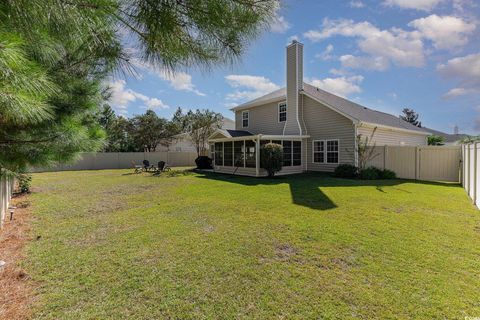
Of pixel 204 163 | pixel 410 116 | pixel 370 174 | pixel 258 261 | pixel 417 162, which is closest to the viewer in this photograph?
pixel 258 261

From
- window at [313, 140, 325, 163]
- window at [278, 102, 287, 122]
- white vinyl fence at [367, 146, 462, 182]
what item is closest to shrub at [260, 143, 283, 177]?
window at [313, 140, 325, 163]

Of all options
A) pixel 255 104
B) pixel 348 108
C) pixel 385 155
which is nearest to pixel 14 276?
pixel 385 155

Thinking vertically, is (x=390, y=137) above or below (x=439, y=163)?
above

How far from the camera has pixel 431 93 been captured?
19.9 m

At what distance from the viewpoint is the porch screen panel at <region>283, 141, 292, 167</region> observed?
14887 millimetres

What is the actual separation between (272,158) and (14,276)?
11.4 meters

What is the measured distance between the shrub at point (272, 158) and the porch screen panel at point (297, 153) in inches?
79.6

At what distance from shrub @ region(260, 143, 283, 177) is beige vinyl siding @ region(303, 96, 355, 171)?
3.13 m

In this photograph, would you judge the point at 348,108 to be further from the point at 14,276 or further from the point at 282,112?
the point at 14,276

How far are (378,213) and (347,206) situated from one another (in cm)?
84

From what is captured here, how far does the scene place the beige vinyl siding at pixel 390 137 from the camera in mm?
14039

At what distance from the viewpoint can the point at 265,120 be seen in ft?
59.2

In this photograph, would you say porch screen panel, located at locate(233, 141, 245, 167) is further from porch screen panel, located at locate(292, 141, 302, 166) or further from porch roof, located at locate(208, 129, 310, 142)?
porch screen panel, located at locate(292, 141, 302, 166)

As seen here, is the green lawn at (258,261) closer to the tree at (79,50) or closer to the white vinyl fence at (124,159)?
the tree at (79,50)
